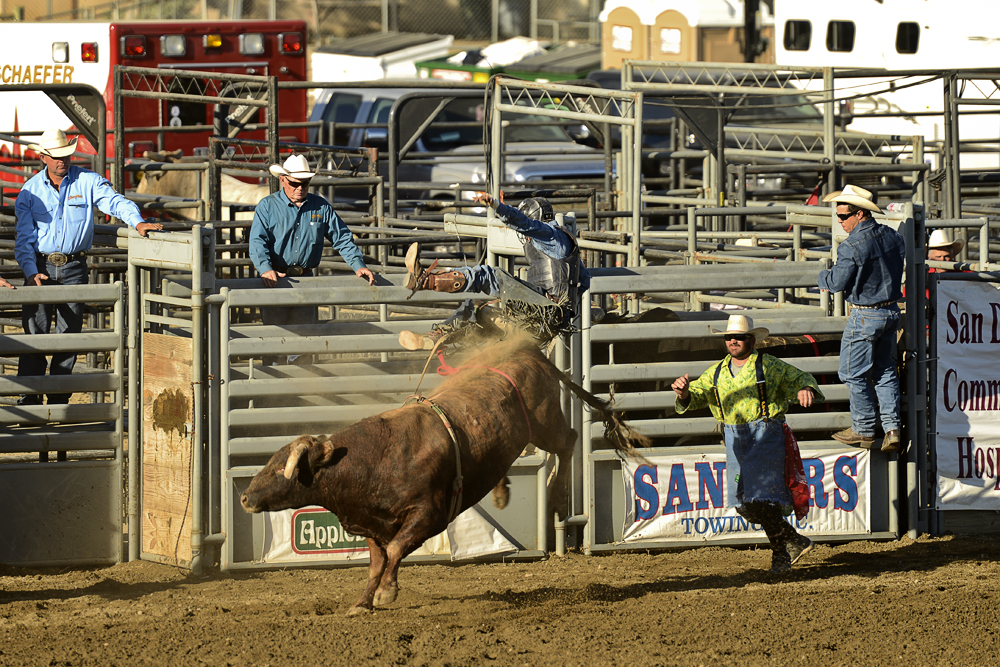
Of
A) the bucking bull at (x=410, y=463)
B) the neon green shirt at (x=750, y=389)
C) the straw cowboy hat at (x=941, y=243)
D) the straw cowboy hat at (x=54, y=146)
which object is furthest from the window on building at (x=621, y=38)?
the bucking bull at (x=410, y=463)

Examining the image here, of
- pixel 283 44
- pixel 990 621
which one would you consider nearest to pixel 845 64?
pixel 283 44

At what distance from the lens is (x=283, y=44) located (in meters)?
18.6

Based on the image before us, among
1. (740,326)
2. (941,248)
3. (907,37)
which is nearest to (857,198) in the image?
(740,326)

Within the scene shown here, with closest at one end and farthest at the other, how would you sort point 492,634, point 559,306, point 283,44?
point 492,634
point 559,306
point 283,44

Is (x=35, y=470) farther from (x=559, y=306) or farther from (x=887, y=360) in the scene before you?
(x=887, y=360)

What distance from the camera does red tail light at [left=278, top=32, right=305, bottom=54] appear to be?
61.2 ft

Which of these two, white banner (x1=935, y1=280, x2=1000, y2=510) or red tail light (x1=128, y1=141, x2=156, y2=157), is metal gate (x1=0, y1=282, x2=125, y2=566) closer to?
white banner (x1=935, y1=280, x2=1000, y2=510)

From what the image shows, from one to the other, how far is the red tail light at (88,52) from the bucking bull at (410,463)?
13.4 m

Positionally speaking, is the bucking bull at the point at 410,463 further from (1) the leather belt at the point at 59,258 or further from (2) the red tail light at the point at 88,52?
(2) the red tail light at the point at 88,52

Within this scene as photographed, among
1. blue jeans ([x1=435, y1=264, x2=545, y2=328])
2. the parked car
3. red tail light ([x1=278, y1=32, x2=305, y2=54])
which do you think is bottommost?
blue jeans ([x1=435, y1=264, x2=545, y2=328])

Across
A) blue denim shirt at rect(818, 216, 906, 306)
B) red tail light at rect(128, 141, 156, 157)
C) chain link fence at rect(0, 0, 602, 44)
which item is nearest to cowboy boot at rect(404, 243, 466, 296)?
blue denim shirt at rect(818, 216, 906, 306)

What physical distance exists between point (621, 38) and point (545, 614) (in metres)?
24.8

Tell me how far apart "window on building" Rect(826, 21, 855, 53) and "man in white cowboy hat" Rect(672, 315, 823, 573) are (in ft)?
63.2

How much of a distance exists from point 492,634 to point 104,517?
8.79 feet
